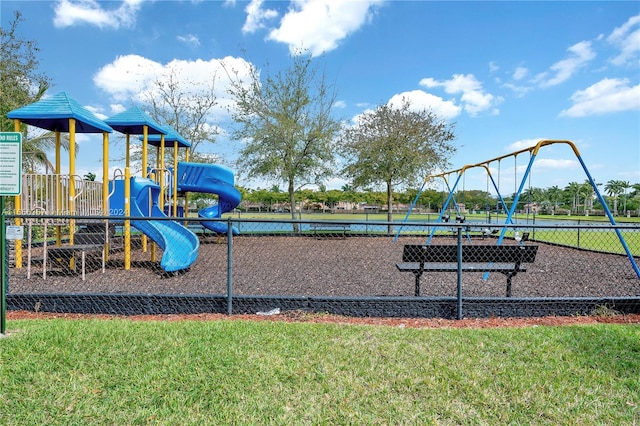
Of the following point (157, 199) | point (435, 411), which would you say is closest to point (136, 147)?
point (157, 199)

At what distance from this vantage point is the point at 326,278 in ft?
23.7

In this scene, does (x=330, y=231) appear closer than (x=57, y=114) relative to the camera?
No

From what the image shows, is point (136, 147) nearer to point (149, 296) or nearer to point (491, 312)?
point (149, 296)

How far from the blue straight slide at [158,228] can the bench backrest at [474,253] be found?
15.0ft

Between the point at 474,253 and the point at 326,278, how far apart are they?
9.30 feet

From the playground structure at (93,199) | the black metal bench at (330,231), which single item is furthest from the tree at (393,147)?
the playground structure at (93,199)

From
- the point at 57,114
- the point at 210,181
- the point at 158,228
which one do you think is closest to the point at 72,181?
the point at 57,114

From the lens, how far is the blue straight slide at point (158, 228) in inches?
293

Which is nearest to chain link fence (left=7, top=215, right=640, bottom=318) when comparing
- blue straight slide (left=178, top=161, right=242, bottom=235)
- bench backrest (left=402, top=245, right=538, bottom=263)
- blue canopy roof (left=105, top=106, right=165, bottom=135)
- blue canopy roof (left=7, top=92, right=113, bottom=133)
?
bench backrest (left=402, top=245, right=538, bottom=263)

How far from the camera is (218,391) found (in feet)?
8.84

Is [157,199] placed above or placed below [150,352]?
above

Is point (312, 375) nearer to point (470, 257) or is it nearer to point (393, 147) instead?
point (470, 257)

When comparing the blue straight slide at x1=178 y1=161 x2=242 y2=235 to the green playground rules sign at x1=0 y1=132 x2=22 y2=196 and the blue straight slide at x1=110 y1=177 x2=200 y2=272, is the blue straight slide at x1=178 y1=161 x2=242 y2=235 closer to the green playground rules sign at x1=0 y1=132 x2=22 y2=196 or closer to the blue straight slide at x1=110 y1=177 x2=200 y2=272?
the blue straight slide at x1=110 y1=177 x2=200 y2=272

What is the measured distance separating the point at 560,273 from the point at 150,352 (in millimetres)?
8192
